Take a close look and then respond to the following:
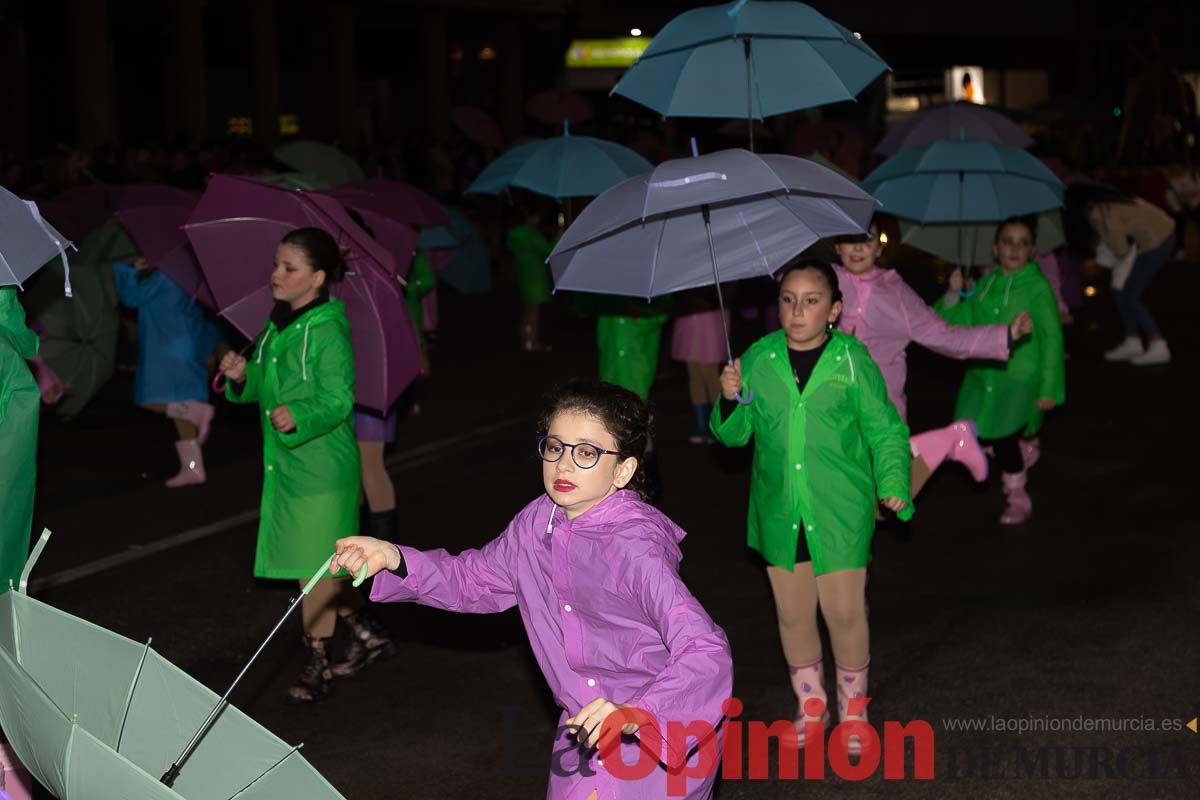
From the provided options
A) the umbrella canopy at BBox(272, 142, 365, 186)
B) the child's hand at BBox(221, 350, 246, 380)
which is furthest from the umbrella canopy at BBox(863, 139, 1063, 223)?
the child's hand at BBox(221, 350, 246, 380)

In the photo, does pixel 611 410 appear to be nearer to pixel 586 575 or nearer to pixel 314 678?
pixel 586 575

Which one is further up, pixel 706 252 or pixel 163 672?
pixel 706 252

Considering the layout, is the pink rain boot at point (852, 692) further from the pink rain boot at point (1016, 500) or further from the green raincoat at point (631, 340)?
the green raincoat at point (631, 340)

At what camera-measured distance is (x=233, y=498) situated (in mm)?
10258

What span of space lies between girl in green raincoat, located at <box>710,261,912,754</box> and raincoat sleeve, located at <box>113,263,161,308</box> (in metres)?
6.31

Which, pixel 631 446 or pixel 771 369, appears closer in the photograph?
pixel 631 446

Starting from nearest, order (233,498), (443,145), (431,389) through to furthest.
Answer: (233,498), (431,389), (443,145)

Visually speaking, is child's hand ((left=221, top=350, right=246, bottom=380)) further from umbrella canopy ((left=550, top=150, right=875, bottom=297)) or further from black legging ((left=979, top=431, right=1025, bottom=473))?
black legging ((left=979, top=431, right=1025, bottom=473))

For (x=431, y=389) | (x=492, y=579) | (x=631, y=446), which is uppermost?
(x=631, y=446)

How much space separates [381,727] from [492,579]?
7.47 ft

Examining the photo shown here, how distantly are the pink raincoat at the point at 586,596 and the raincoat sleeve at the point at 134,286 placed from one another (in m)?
7.35

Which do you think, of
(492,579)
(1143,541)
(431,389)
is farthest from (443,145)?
(492,579)

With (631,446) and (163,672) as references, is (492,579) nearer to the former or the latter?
(631,446)

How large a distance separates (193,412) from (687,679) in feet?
25.8
